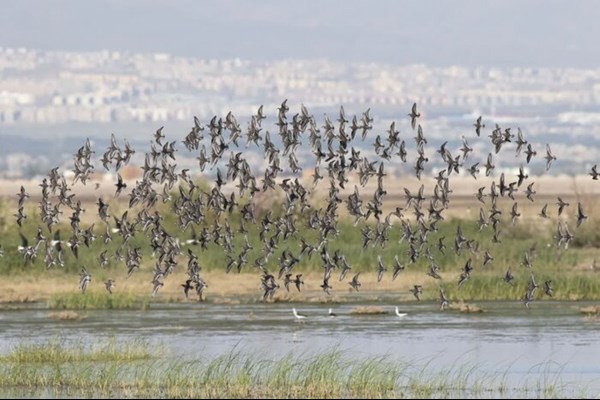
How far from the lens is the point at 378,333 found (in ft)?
128

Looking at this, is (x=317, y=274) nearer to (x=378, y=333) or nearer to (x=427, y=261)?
(x=427, y=261)

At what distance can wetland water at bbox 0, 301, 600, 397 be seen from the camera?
3400cm

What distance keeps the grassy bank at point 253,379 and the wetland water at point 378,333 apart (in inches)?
31.0

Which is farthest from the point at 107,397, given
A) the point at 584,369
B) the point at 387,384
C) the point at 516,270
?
the point at 516,270

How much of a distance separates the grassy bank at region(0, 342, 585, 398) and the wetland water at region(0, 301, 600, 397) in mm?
788

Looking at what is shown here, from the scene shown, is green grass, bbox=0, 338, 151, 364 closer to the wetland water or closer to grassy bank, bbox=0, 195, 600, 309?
the wetland water

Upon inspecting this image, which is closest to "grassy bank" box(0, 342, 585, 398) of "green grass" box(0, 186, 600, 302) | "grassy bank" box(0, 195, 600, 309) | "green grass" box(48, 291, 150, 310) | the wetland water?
the wetland water

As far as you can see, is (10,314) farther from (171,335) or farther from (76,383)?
(76,383)

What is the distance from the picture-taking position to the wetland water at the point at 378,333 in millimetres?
34000

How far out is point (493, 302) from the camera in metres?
45.5

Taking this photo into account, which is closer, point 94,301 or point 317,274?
point 94,301

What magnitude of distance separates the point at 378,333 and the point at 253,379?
381 inches

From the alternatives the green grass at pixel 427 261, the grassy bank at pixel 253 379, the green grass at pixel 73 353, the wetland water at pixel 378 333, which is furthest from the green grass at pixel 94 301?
the grassy bank at pixel 253 379

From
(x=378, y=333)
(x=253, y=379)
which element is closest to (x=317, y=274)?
(x=378, y=333)
